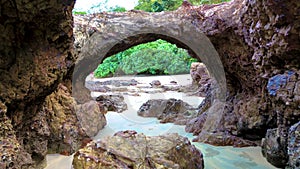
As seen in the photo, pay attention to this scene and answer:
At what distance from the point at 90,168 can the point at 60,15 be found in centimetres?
148

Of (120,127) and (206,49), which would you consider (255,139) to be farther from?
(120,127)

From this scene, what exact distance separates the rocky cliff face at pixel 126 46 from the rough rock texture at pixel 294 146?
22 millimetres

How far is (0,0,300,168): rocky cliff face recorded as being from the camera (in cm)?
279

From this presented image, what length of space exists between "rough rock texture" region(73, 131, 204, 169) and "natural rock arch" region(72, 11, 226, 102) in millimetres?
2977

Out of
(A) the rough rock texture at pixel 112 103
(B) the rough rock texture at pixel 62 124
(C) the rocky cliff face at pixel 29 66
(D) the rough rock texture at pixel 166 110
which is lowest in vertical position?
(A) the rough rock texture at pixel 112 103

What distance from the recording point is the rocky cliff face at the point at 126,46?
9.15ft

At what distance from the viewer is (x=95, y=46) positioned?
233 inches

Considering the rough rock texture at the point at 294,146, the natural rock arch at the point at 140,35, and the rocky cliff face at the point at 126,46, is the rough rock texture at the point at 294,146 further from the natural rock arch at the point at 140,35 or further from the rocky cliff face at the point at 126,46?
the natural rock arch at the point at 140,35

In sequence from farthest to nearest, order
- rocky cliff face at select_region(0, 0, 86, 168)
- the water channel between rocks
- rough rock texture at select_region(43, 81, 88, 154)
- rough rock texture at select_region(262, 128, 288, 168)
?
rough rock texture at select_region(43, 81, 88, 154) → the water channel between rocks → rough rock texture at select_region(262, 128, 288, 168) → rocky cliff face at select_region(0, 0, 86, 168)

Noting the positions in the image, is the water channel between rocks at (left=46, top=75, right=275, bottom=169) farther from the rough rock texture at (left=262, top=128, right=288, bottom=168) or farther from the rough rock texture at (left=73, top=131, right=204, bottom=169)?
the rough rock texture at (left=73, top=131, right=204, bottom=169)

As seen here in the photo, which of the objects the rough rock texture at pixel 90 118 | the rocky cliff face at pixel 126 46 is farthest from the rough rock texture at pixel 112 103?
the rocky cliff face at pixel 126 46

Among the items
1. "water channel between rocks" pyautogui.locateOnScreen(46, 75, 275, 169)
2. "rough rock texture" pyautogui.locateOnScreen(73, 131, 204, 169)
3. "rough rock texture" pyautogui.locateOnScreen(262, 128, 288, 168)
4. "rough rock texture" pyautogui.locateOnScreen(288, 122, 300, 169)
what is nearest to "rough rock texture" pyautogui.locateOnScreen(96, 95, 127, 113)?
"water channel between rocks" pyautogui.locateOnScreen(46, 75, 275, 169)

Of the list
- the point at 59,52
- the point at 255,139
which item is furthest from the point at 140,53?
the point at 59,52

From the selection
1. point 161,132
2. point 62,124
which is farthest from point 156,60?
point 62,124
